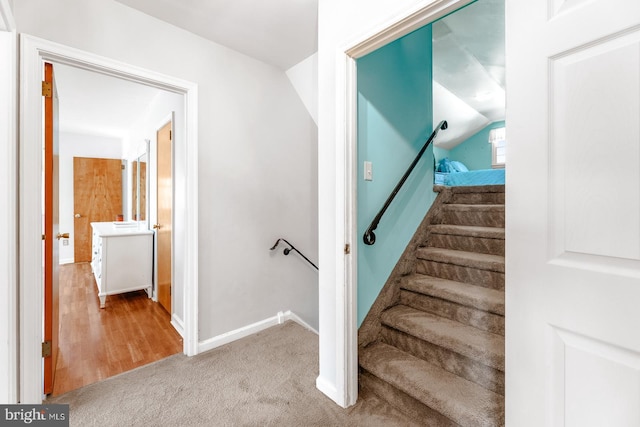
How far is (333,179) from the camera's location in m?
1.59

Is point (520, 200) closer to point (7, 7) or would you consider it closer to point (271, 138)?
point (271, 138)

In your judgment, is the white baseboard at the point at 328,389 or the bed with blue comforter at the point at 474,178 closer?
the white baseboard at the point at 328,389

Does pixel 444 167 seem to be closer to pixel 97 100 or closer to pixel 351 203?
pixel 351 203

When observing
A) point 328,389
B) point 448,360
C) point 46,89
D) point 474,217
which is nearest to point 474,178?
point 474,217

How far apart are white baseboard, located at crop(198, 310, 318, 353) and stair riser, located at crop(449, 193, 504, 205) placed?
1881 mm

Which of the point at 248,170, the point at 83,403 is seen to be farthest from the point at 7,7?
the point at 83,403

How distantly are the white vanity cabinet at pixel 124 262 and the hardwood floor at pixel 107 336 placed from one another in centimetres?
22

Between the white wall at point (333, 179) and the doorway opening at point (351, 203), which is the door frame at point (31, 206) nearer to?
the white wall at point (333, 179)

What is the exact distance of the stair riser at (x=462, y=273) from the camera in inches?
72.0

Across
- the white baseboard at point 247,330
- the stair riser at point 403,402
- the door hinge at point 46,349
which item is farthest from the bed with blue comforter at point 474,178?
the door hinge at point 46,349

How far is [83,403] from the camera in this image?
160 centimetres

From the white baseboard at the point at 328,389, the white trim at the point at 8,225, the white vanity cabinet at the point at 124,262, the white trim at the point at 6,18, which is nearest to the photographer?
the white trim at the point at 6,18

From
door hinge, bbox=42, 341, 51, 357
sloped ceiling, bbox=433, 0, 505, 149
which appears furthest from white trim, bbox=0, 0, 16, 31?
sloped ceiling, bbox=433, 0, 505, 149

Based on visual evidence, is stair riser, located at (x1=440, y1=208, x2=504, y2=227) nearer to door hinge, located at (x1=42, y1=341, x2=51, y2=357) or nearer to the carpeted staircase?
the carpeted staircase
